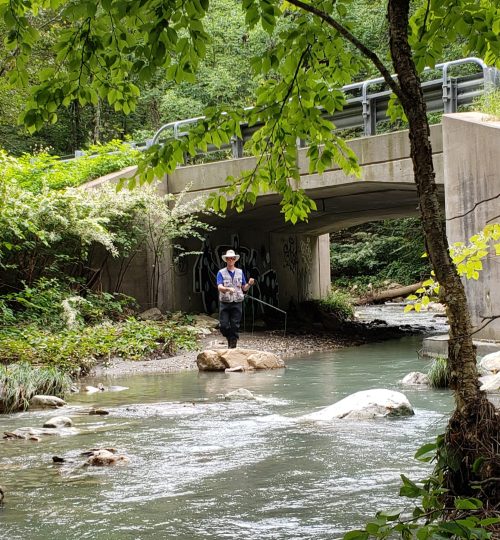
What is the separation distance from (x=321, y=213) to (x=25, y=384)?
14.1m

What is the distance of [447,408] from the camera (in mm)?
8594

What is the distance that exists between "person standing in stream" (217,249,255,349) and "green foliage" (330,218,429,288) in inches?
949

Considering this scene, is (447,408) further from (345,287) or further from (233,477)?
(345,287)

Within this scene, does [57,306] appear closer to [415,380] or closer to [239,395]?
[239,395]

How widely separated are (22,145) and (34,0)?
3226 cm

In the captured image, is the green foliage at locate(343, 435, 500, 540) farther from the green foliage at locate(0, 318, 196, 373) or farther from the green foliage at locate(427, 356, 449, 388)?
the green foliage at locate(0, 318, 196, 373)

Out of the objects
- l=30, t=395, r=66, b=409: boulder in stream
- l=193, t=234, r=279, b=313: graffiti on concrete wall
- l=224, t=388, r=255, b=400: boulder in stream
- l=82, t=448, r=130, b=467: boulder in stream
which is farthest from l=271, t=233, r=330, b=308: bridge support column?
l=82, t=448, r=130, b=467: boulder in stream

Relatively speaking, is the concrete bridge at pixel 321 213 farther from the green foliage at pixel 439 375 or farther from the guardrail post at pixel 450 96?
the green foliage at pixel 439 375

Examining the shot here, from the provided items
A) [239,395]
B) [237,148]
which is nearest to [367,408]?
[239,395]

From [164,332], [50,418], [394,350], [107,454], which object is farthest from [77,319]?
[107,454]

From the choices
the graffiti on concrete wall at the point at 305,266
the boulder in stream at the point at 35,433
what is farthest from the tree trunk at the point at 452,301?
the graffiti on concrete wall at the point at 305,266

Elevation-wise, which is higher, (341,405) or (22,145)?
(22,145)

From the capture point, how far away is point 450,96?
1555 cm

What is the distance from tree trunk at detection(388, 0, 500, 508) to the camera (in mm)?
3594
